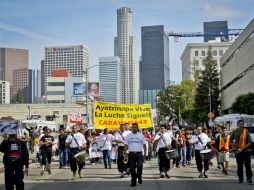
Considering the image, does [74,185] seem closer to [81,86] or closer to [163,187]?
[163,187]

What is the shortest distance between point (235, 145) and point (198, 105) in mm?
79879

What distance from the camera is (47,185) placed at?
14328mm

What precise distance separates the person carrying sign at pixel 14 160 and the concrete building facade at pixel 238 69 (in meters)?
52.6

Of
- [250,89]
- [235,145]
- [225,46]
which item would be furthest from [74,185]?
[225,46]

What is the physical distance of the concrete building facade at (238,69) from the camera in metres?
64.0

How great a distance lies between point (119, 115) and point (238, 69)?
55.8 metres

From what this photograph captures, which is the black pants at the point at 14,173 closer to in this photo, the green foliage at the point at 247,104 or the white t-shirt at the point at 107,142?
the white t-shirt at the point at 107,142

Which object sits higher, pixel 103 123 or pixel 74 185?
pixel 103 123

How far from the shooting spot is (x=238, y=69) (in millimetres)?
75062

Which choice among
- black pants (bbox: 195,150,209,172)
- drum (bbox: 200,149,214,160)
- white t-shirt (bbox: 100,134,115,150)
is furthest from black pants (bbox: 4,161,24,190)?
white t-shirt (bbox: 100,134,115,150)

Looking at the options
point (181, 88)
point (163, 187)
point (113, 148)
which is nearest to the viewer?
point (163, 187)

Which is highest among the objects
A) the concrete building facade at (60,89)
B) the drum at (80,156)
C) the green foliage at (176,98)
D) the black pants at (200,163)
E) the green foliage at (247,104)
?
the concrete building facade at (60,89)

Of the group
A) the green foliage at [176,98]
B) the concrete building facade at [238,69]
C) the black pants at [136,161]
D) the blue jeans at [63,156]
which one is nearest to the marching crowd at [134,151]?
the black pants at [136,161]

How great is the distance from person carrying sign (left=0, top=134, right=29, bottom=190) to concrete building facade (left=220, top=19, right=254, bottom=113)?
52.6m
